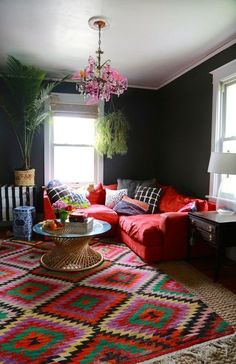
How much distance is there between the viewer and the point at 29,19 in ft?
8.54

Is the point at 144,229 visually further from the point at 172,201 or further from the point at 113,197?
the point at 113,197

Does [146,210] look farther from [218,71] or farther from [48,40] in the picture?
[48,40]

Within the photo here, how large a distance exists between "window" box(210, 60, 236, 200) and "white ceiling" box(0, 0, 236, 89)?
361 millimetres

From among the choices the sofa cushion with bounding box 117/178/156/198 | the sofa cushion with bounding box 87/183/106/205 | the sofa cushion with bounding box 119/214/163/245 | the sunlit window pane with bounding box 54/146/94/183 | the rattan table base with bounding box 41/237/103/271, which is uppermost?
the sunlit window pane with bounding box 54/146/94/183

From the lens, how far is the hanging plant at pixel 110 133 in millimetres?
4469

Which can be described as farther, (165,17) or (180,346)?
(165,17)

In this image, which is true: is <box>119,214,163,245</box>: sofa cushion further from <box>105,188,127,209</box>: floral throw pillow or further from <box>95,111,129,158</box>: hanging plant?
<box>95,111,129,158</box>: hanging plant

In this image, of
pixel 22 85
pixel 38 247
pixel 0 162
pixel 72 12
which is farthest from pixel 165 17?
pixel 0 162

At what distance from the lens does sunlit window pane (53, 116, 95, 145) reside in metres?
4.59

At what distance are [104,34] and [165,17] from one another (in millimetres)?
687

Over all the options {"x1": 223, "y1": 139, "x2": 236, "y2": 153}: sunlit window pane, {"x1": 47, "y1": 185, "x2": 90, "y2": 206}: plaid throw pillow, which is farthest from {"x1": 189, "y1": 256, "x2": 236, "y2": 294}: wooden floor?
{"x1": 47, "y1": 185, "x2": 90, "y2": 206}: plaid throw pillow

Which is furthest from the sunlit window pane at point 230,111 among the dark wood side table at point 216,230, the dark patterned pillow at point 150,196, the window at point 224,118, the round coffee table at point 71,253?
the round coffee table at point 71,253

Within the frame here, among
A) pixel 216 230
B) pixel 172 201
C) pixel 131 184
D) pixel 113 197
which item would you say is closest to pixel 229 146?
pixel 172 201

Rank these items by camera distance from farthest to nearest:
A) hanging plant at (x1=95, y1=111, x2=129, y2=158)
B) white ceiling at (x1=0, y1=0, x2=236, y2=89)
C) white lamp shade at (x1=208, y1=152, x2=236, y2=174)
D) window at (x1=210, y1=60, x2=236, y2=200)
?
hanging plant at (x1=95, y1=111, x2=129, y2=158) < window at (x1=210, y1=60, x2=236, y2=200) < white lamp shade at (x1=208, y1=152, x2=236, y2=174) < white ceiling at (x1=0, y1=0, x2=236, y2=89)
